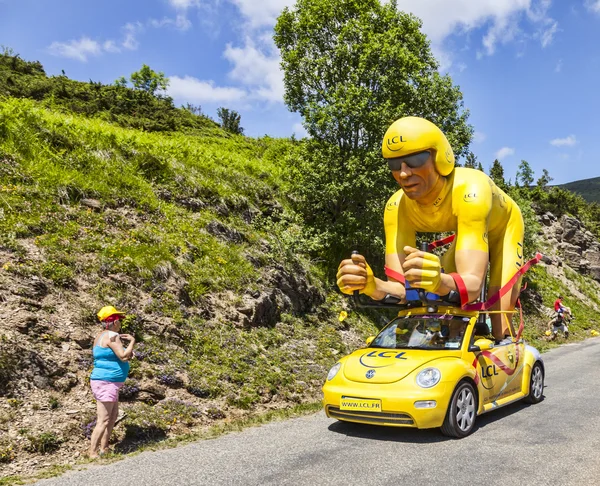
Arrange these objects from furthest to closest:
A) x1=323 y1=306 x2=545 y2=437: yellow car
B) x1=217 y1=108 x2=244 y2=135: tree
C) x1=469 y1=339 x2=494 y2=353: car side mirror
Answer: x1=217 y1=108 x2=244 y2=135: tree → x1=469 y1=339 x2=494 y2=353: car side mirror → x1=323 y1=306 x2=545 y2=437: yellow car

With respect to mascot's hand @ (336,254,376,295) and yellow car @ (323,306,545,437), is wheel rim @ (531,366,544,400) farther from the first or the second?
mascot's hand @ (336,254,376,295)

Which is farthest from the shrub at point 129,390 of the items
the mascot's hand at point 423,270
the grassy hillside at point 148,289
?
the mascot's hand at point 423,270

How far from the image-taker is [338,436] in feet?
21.3

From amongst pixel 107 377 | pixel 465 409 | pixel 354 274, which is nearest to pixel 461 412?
pixel 465 409


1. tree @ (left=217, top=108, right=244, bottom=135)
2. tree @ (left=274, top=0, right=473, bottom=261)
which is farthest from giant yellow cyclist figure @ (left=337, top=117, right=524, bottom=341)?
tree @ (left=217, top=108, right=244, bottom=135)

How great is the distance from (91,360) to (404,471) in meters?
4.90

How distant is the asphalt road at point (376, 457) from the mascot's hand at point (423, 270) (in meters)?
1.99

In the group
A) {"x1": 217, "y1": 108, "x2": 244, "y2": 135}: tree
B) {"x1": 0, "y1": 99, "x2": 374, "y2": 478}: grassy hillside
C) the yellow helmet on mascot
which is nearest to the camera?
{"x1": 0, "y1": 99, "x2": 374, "y2": 478}: grassy hillside

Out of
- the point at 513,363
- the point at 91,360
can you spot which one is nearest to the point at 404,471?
the point at 513,363

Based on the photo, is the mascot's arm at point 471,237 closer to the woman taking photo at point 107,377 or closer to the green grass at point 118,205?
the woman taking photo at point 107,377

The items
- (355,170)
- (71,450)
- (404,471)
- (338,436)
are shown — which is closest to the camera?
(404,471)

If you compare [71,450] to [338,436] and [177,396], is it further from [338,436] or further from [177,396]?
[338,436]

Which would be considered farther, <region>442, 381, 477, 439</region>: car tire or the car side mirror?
the car side mirror

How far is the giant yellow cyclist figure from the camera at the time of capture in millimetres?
7336
